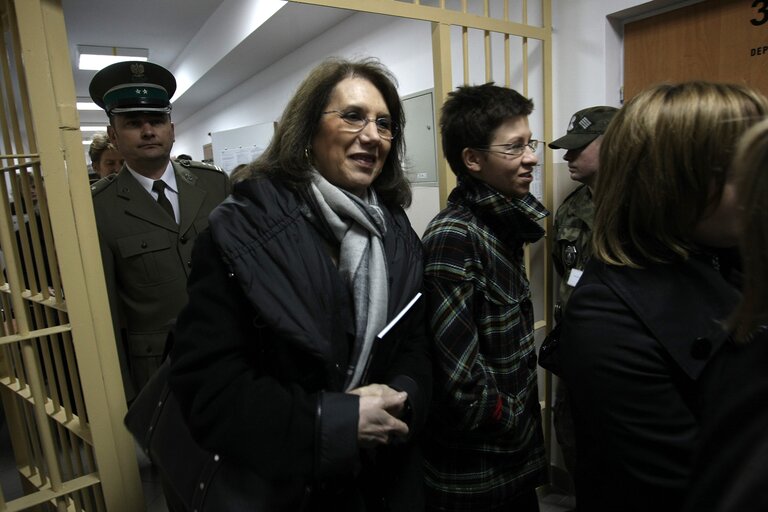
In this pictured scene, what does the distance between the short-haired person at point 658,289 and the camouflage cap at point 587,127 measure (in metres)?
1.09

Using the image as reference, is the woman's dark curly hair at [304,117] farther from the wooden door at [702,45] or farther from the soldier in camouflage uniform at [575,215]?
the wooden door at [702,45]

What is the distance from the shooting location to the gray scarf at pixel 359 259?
3.11 feet

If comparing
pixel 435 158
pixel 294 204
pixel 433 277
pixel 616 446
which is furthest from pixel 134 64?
pixel 616 446

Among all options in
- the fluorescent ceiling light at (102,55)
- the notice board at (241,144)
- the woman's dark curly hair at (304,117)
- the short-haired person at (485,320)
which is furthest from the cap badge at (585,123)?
the fluorescent ceiling light at (102,55)

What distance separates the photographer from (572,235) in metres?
1.90

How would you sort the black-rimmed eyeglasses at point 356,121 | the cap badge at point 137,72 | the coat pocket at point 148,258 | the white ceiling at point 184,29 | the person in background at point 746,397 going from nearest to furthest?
1. the person in background at point 746,397
2. the black-rimmed eyeglasses at point 356,121
3. the coat pocket at point 148,258
4. the cap badge at point 137,72
5. the white ceiling at point 184,29

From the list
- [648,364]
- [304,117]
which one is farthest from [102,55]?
[648,364]

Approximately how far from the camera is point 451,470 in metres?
1.23

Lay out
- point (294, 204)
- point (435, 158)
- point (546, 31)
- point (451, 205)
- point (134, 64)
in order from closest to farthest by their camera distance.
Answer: point (294, 204) → point (451, 205) → point (134, 64) → point (546, 31) → point (435, 158)

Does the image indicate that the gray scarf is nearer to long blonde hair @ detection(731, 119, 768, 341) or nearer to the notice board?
long blonde hair @ detection(731, 119, 768, 341)

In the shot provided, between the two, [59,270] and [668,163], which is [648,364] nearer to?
[668,163]

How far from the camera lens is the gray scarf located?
3.11 feet

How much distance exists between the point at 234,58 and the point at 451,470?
3928 mm

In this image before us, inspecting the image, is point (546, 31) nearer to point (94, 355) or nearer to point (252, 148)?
point (94, 355)
